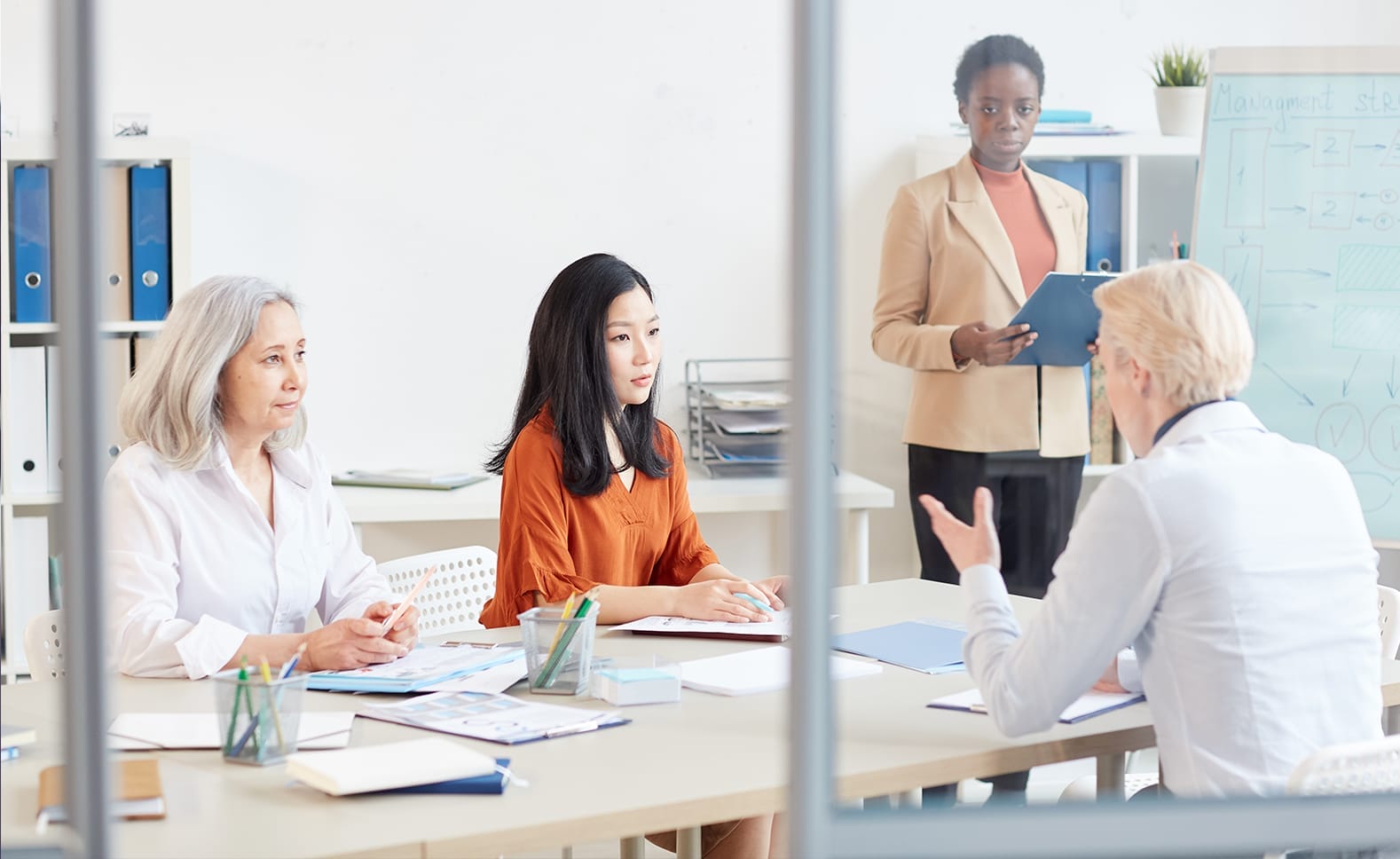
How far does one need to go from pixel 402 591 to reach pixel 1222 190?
178cm

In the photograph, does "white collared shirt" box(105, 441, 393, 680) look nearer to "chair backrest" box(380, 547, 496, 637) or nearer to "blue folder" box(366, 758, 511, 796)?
"chair backrest" box(380, 547, 496, 637)

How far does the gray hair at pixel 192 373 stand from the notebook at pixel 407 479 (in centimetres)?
114

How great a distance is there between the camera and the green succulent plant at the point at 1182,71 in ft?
10.6

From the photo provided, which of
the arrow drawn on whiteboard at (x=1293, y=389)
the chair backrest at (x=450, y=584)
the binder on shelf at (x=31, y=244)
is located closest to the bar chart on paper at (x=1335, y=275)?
the arrow drawn on whiteboard at (x=1293, y=389)

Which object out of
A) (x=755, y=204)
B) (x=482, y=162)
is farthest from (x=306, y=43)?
(x=755, y=204)

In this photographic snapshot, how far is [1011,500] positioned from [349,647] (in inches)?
44.1

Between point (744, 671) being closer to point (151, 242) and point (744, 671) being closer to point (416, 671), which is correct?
point (416, 671)

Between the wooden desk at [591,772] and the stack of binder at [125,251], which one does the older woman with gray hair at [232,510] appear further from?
the stack of binder at [125,251]

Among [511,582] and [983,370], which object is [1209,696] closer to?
[511,582]

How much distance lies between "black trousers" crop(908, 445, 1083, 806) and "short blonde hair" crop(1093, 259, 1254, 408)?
0.18 meters

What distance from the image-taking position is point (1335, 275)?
2.69 metres

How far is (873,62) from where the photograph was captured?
3.39 meters

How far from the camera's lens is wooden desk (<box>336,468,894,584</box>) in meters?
2.93

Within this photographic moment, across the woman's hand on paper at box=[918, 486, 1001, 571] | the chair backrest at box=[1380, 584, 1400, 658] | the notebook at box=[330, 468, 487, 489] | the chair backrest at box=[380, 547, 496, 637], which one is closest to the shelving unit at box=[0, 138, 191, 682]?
the notebook at box=[330, 468, 487, 489]
